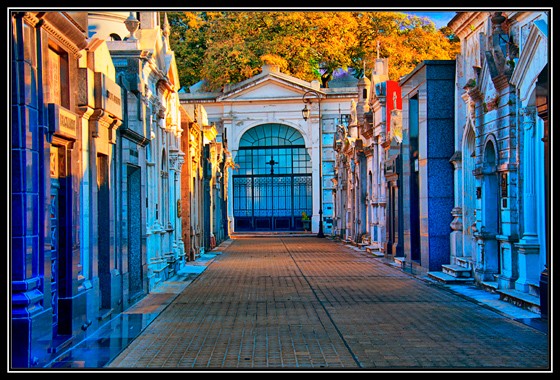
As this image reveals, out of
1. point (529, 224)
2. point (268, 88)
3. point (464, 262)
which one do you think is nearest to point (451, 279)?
point (464, 262)

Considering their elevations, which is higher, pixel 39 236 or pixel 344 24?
pixel 344 24

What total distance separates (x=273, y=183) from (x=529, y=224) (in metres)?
42.3

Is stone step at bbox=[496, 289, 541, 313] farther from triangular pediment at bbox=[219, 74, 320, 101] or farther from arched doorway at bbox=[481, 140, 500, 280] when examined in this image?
triangular pediment at bbox=[219, 74, 320, 101]

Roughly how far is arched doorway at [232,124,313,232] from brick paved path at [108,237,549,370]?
36.7 metres

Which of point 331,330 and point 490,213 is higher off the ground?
point 490,213

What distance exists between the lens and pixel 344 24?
54625 mm

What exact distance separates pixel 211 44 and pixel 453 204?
127 ft

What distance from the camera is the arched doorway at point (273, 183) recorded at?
182 feet

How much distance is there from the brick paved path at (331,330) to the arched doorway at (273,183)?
36741mm

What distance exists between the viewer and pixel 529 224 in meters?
13.8

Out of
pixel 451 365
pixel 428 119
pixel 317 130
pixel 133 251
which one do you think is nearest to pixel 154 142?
pixel 133 251

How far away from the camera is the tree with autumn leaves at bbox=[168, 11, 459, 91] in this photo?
53.5 metres

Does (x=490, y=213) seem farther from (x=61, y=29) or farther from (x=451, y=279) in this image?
(x=61, y=29)

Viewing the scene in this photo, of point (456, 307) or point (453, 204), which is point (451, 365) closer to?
point (456, 307)
